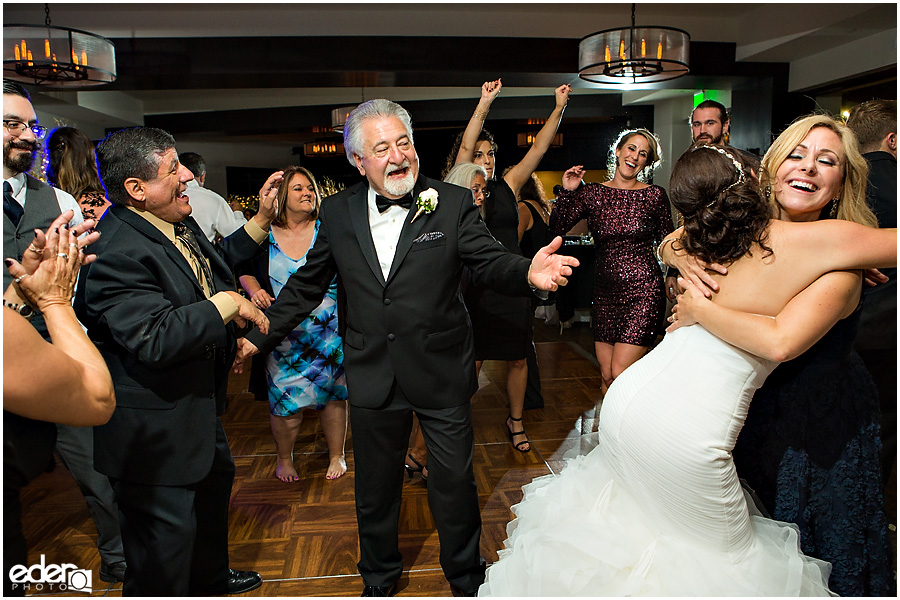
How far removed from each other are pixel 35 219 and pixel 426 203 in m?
1.32

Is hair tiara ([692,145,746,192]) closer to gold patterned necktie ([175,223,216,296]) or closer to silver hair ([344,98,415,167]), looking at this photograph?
silver hair ([344,98,415,167])

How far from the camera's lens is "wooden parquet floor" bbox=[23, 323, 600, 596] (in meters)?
2.46

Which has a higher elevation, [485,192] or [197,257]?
[485,192]

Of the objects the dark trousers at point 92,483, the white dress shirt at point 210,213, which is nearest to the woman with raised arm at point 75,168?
the white dress shirt at point 210,213

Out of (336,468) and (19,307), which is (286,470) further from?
(19,307)

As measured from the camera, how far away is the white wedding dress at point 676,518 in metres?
1.54

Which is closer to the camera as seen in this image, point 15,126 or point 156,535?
point 156,535

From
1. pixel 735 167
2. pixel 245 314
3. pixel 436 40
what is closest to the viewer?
pixel 735 167

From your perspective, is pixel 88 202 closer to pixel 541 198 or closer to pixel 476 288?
pixel 476 288

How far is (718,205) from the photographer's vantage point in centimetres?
162

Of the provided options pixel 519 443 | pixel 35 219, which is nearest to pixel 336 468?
pixel 519 443

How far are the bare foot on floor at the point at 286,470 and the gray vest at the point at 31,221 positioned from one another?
1468mm

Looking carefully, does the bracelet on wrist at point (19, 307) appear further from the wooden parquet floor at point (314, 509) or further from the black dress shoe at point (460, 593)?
the black dress shoe at point (460, 593)

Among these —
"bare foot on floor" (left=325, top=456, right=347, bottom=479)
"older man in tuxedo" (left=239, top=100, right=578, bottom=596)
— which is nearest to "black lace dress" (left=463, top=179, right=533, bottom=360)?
"bare foot on floor" (left=325, top=456, right=347, bottom=479)
